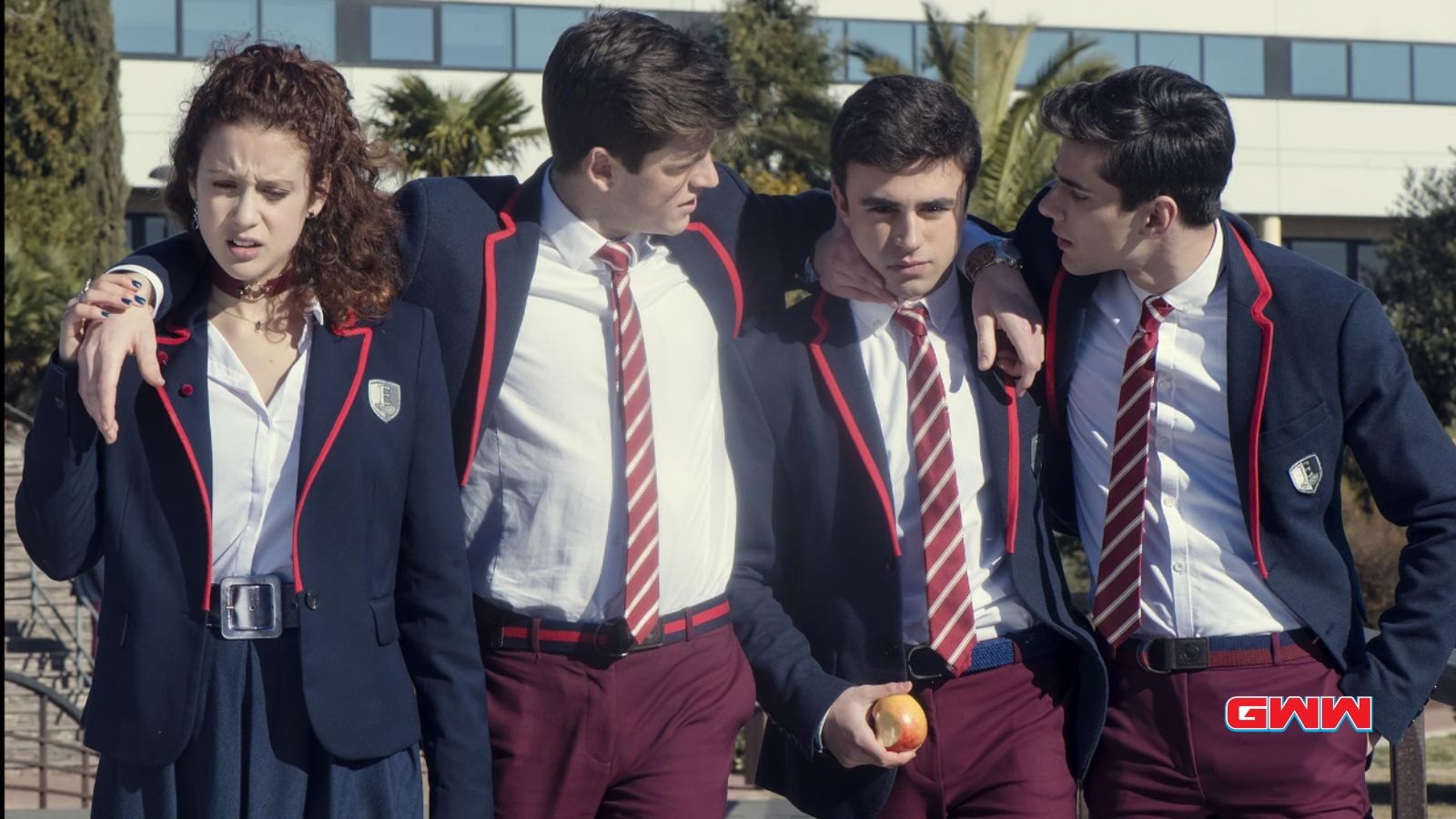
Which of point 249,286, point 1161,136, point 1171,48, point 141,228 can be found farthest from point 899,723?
point 1171,48

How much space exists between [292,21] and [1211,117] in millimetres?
24956

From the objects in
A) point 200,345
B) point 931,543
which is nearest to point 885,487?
point 931,543

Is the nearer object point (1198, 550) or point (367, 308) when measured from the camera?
point (367, 308)

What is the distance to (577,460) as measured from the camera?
10.8 ft

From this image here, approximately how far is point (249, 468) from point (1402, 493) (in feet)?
7.22

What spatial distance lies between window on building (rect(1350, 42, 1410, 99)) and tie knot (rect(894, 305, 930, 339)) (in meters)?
28.7

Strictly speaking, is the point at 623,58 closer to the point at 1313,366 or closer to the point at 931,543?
the point at 931,543

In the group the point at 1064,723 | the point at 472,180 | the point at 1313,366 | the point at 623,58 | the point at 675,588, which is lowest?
the point at 1064,723

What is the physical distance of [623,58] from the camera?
3.35 m

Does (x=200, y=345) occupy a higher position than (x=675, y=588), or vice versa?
(x=200, y=345)

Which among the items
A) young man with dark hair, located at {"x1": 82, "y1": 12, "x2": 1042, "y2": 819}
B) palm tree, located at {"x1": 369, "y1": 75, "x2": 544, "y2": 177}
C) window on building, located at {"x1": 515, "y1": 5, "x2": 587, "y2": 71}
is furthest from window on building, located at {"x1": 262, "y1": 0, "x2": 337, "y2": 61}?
young man with dark hair, located at {"x1": 82, "y1": 12, "x2": 1042, "y2": 819}

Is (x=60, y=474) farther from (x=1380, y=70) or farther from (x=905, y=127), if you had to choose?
(x=1380, y=70)

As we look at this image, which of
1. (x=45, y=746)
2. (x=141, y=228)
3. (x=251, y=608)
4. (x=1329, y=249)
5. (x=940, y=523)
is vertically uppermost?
(x=141, y=228)

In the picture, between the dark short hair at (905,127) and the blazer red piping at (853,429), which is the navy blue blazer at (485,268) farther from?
the dark short hair at (905,127)
